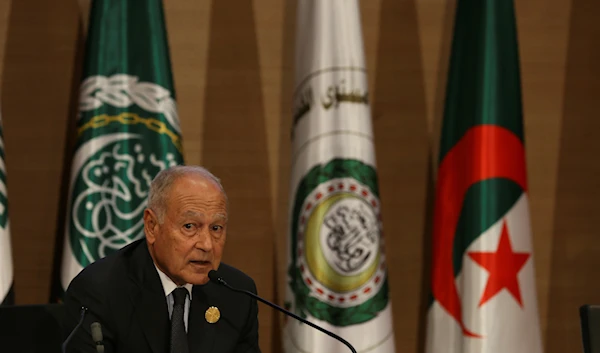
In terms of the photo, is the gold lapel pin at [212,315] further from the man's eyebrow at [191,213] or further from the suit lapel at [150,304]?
the man's eyebrow at [191,213]

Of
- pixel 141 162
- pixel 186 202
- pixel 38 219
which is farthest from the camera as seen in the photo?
pixel 38 219

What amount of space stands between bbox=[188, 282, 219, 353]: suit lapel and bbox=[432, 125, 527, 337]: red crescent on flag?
2305mm

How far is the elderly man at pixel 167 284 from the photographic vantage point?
243cm

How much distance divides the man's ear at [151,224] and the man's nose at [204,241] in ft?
0.44

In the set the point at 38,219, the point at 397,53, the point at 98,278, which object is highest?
the point at 397,53

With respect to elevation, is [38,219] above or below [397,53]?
below

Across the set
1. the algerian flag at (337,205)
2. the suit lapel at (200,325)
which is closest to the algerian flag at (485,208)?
the algerian flag at (337,205)

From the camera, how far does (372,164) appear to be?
463 centimetres

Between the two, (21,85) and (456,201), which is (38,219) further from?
(456,201)

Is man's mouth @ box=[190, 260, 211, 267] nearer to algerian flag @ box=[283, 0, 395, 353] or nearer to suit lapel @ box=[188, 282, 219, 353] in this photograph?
suit lapel @ box=[188, 282, 219, 353]

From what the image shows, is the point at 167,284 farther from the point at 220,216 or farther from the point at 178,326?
the point at 220,216

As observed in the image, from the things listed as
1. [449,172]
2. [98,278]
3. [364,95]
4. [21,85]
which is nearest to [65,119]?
[21,85]

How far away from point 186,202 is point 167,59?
7.60ft

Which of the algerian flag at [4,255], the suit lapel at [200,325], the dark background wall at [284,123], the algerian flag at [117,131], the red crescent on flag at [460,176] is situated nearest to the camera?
the suit lapel at [200,325]
